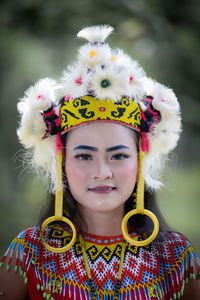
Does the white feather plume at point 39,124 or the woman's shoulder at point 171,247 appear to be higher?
the white feather plume at point 39,124

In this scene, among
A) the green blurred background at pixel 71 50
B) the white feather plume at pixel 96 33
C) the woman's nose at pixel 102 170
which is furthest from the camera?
the green blurred background at pixel 71 50

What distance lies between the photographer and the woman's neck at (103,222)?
2.38 meters

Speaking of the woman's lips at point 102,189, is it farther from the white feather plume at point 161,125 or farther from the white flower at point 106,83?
the white flower at point 106,83

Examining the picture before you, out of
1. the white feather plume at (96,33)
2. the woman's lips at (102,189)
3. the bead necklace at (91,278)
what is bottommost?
the bead necklace at (91,278)

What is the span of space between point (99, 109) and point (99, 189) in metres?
0.41

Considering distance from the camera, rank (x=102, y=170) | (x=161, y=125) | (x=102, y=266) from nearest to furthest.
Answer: (x=102, y=170) → (x=102, y=266) → (x=161, y=125)

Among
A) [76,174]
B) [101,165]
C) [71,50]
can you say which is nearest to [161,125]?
[101,165]

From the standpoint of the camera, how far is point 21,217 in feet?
18.9

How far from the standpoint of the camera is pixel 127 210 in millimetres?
2514

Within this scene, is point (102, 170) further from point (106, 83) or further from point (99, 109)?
point (106, 83)

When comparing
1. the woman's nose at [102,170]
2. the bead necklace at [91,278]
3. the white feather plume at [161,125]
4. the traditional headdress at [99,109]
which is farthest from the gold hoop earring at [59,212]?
the white feather plume at [161,125]

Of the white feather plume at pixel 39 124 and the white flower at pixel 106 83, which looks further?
the white feather plume at pixel 39 124

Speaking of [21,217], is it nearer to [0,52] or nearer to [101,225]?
[0,52]

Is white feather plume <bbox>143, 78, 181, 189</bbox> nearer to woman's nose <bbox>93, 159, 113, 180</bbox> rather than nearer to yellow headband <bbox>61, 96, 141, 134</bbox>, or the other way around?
yellow headband <bbox>61, 96, 141, 134</bbox>
